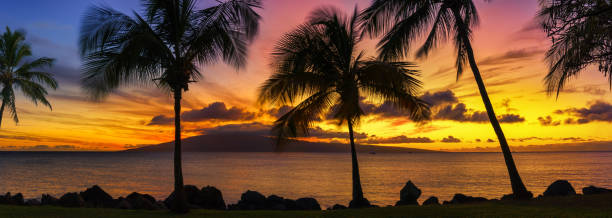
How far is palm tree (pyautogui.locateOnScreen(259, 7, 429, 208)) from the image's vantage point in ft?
47.2

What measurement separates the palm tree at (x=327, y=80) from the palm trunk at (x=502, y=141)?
8.42 ft

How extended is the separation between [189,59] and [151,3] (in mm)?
2242

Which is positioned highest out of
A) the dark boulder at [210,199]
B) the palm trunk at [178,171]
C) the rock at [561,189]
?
the palm trunk at [178,171]

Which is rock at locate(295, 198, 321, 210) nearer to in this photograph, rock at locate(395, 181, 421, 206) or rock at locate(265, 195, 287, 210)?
rock at locate(265, 195, 287, 210)

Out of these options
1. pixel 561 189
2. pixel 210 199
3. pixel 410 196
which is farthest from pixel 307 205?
pixel 561 189

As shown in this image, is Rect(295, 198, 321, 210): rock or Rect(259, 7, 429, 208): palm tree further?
Rect(295, 198, 321, 210): rock

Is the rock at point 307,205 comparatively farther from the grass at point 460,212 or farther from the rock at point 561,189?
the rock at point 561,189

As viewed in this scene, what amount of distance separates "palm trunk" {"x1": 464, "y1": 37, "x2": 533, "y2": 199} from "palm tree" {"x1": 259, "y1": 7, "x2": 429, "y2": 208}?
8.42 ft

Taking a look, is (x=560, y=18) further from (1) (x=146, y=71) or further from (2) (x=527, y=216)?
(1) (x=146, y=71)

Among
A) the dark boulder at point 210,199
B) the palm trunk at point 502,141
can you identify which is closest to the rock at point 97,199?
the dark boulder at point 210,199

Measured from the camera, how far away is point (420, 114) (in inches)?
566

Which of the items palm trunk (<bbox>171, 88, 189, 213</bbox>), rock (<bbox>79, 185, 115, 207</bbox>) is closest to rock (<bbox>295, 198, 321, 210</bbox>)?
palm trunk (<bbox>171, 88, 189, 213</bbox>)

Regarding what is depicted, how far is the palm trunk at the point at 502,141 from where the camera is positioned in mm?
14188

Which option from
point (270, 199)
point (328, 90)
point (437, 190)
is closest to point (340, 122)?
point (328, 90)
